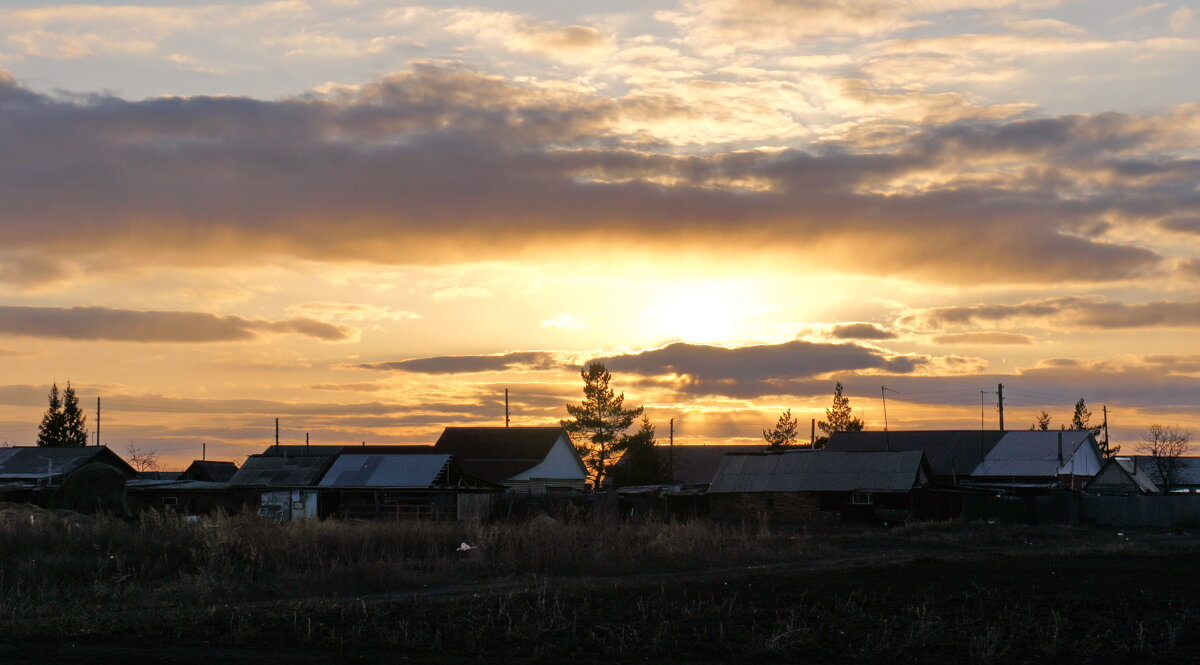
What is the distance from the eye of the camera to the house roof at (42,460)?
63.9 meters

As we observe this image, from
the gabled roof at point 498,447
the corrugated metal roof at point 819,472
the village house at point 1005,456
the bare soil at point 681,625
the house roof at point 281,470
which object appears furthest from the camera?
the village house at point 1005,456

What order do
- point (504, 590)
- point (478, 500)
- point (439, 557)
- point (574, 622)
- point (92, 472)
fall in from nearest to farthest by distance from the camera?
1. point (574, 622)
2. point (504, 590)
3. point (439, 557)
4. point (478, 500)
5. point (92, 472)

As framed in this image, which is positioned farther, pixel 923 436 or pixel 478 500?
pixel 923 436

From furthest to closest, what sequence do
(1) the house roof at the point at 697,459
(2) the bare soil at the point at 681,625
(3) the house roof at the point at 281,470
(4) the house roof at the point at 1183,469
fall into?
1. (1) the house roof at the point at 697,459
2. (4) the house roof at the point at 1183,469
3. (3) the house roof at the point at 281,470
4. (2) the bare soil at the point at 681,625

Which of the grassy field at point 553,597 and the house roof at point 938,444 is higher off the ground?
the house roof at point 938,444

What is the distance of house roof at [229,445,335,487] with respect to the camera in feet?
185

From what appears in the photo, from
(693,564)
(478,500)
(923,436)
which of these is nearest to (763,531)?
(693,564)

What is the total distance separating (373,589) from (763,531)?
58.7ft

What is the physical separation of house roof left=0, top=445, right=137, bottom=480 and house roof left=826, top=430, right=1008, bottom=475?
1836 inches

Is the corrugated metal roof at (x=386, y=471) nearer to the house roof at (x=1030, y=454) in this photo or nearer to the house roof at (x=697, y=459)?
the house roof at (x=1030, y=454)

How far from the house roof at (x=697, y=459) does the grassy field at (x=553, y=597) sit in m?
82.4

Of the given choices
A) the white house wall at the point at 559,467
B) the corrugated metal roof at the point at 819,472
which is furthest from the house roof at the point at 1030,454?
the white house wall at the point at 559,467

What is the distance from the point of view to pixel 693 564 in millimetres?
30000

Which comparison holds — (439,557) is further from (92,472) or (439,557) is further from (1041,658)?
(92,472)
